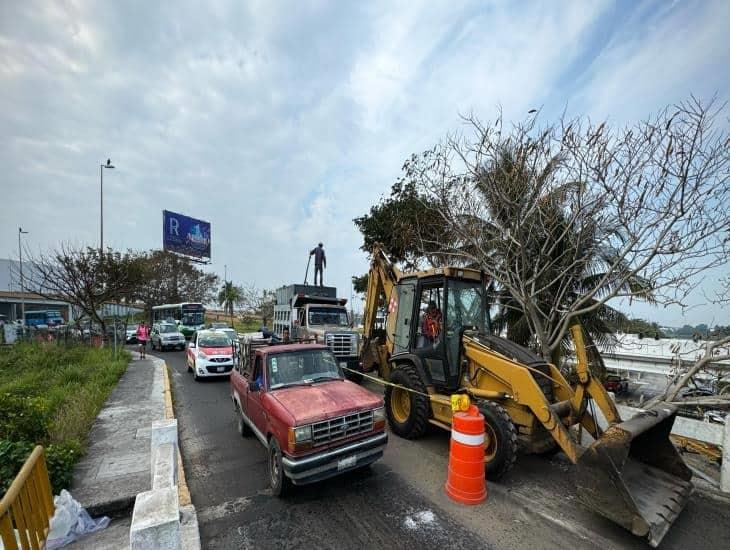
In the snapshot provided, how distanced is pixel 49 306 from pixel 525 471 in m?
70.9

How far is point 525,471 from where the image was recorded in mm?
5242

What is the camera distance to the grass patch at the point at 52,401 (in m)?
4.43

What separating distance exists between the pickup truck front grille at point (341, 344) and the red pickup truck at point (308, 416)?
15.9ft

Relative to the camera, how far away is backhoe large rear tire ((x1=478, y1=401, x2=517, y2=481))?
181 inches

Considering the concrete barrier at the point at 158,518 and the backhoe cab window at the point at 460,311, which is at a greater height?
the backhoe cab window at the point at 460,311

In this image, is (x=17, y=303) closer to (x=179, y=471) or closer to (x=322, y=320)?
(x=322, y=320)

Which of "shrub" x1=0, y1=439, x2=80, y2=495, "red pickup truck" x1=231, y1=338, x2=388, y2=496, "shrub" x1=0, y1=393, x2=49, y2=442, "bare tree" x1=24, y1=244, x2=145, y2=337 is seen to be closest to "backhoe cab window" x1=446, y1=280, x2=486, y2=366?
"red pickup truck" x1=231, y1=338, x2=388, y2=496

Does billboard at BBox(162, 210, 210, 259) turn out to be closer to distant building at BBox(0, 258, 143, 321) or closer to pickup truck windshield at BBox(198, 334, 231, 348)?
distant building at BBox(0, 258, 143, 321)

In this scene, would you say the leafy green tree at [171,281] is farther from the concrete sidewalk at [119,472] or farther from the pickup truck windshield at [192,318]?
the concrete sidewalk at [119,472]

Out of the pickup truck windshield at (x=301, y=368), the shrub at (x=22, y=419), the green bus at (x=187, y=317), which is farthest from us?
the green bus at (x=187, y=317)

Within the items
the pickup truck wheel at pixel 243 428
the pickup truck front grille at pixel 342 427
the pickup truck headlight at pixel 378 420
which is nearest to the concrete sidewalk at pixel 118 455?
the pickup truck wheel at pixel 243 428

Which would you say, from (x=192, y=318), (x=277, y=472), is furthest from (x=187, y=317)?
(x=277, y=472)

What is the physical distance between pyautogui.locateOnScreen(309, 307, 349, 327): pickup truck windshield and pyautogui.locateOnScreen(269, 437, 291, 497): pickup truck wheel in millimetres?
7844

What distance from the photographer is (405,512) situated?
13.4 feet
